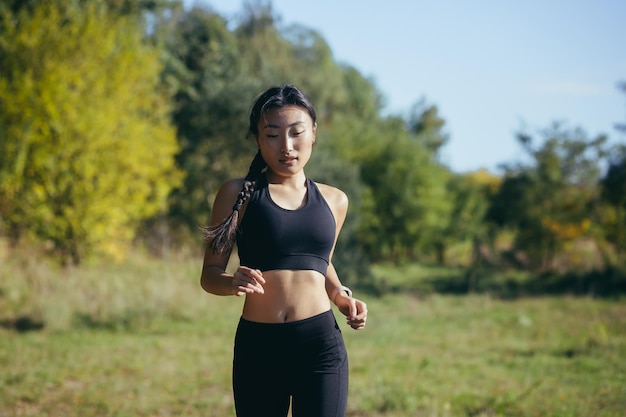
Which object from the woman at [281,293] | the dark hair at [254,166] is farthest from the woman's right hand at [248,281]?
the dark hair at [254,166]

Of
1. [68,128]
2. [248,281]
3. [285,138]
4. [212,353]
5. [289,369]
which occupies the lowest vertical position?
[212,353]

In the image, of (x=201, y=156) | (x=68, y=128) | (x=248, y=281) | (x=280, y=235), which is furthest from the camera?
(x=201, y=156)

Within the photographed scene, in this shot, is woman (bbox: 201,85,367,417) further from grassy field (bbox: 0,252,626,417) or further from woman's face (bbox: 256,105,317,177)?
grassy field (bbox: 0,252,626,417)

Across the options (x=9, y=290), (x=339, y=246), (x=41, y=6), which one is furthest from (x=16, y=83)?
(x=339, y=246)

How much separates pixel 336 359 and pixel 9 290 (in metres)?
11.4

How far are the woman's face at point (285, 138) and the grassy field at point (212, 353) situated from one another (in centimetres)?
372

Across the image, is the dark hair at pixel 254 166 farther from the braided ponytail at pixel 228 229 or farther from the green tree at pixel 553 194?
the green tree at pixel 553 194

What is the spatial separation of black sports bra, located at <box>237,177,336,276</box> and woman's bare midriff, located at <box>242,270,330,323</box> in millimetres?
40

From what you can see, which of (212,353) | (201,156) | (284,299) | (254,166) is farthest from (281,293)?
(201,156)

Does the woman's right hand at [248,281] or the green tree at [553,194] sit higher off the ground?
the green tree at [553,194]

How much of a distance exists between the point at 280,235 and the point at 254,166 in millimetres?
399

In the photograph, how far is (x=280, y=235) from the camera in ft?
8.37

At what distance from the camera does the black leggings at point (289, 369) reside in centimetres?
256

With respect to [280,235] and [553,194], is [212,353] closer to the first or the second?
[280,235]
